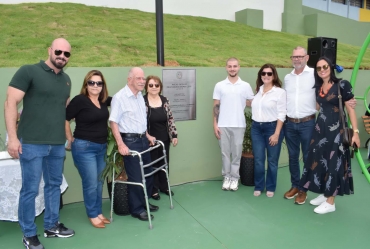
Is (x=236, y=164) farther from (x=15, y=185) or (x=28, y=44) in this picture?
(x=28, y=44)

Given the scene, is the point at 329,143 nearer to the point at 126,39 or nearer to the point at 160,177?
the point at 160,177

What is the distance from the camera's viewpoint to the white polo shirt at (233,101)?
422cm

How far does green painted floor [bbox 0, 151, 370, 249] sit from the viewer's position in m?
3.08

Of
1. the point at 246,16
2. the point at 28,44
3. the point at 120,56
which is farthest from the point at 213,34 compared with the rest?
the point at 28,44

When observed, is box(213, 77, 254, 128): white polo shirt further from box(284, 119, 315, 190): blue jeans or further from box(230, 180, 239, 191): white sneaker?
box(230, 180, 239, 191): white sneaker

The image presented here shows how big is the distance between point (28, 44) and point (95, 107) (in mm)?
4620

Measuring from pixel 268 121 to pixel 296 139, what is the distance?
435mm

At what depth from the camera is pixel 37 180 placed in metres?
2.84

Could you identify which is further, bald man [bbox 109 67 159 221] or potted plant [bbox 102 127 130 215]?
potted plant [bbox 102 127 130 215]

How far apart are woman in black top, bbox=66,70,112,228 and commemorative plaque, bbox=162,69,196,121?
4.50 ft

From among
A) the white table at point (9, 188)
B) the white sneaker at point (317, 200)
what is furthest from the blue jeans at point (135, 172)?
the white sneaker at point (317, 200)

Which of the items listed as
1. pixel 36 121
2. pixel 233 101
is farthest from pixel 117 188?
pixel 233 101

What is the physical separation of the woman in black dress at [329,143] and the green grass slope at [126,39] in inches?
104

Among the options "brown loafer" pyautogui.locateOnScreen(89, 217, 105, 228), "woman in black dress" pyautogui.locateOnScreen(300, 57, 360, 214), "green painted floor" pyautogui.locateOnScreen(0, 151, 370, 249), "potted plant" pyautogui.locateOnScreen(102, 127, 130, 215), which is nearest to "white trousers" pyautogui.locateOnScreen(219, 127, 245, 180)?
"green painted floor" pyautogui.locateOnScreen(0, 151, 370, 249)
